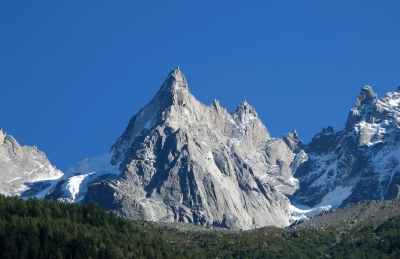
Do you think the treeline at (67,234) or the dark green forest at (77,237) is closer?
the treeline at (67,234)

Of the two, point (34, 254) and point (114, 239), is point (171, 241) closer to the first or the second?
point (114, 239)

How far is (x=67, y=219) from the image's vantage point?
530 ft

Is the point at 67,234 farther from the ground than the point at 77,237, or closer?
farther from the ground

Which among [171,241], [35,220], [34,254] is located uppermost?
[171,241]

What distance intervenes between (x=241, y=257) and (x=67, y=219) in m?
42.5

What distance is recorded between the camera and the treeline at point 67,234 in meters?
139

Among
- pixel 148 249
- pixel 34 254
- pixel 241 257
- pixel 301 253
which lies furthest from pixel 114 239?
pixel 301 253

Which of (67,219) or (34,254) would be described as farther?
(67,219)

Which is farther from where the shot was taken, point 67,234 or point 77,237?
point 67,234

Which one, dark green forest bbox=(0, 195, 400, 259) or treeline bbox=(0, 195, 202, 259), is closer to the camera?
treeline bbox=(0, 195, 202, 259)

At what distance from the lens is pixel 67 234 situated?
474ft

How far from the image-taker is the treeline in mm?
139000

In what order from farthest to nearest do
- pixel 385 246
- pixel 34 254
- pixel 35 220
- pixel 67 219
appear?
pixel 385 246, pixel 67 219, pixel 35 220, pixel 34 254

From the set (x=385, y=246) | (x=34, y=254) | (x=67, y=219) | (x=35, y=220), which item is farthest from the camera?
(x=385, y=246)
